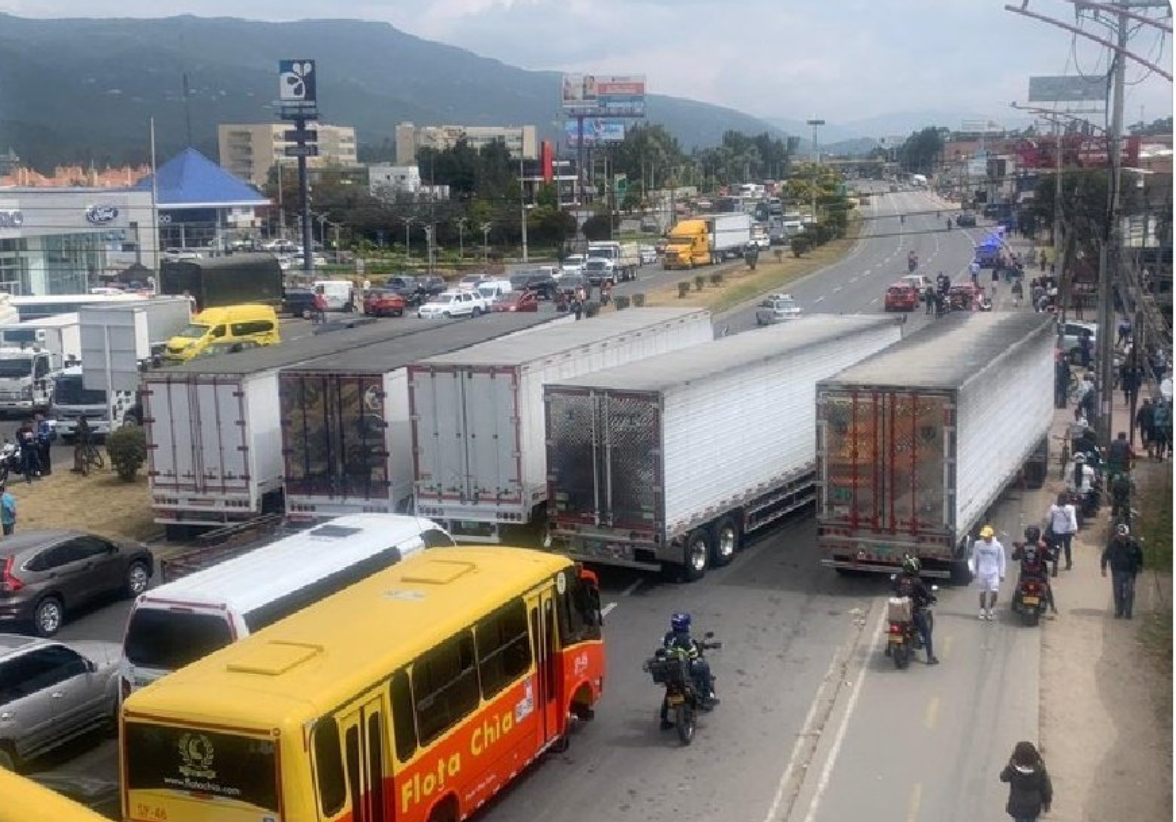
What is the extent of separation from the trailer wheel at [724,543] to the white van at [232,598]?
6.27 metres

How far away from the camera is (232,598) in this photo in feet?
39.8

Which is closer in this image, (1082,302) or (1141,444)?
(1141,444)

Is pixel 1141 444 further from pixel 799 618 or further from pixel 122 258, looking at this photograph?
pixel 122 258

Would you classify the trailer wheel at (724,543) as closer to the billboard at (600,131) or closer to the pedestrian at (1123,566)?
the pedestrian at (1123,566)

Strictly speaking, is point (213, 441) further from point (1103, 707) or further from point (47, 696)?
point (1103, 707)

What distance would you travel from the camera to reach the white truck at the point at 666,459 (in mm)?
17859

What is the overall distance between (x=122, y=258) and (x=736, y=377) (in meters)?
61.2

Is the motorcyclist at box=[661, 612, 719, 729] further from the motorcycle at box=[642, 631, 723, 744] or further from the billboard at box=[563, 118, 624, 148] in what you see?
the billboard at box=[563, 118, 624, 148]

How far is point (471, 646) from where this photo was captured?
11.1 m

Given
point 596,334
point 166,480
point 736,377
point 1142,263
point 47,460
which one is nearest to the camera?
point 736,377

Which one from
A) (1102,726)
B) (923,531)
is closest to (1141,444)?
(923,531)

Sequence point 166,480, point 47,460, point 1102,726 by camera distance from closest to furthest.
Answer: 1. point 1102,726
2. point 166,480
3. point 47,460

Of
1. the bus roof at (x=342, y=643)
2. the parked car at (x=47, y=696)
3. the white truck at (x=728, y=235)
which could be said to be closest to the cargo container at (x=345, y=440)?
the parked car at (x=47, y=696)

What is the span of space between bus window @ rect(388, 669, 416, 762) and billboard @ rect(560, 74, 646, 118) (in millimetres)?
122423
